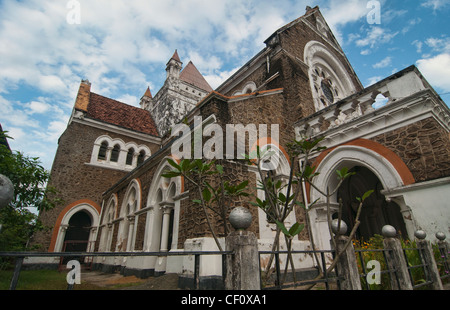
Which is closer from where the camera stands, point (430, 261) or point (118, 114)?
point (430, 261)

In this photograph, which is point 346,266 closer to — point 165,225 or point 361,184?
point 165,225

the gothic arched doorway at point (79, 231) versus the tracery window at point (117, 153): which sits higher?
the tracery window at point (117, 153)

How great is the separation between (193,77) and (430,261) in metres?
32.6

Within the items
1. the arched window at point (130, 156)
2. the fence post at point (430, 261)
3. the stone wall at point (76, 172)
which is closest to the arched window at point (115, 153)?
the arched window at point (130, 156)

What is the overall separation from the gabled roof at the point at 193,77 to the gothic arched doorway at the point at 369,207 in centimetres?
2582

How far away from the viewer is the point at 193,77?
33.2 meters

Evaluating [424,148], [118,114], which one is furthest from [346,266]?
[118,114]

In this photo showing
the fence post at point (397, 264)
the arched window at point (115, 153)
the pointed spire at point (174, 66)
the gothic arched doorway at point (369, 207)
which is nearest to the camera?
the fence post at point (397, 264)

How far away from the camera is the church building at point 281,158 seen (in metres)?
5.40

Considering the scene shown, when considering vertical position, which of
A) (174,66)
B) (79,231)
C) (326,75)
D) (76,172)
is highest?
(174,66)

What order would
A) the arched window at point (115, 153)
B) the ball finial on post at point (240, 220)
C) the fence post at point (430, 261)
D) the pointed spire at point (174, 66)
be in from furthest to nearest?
the pointed spire at point (174, 66) → the arched window at point (115, 153) → the fence post at point (430, 261) → the ball finial on post at point (240, 220)

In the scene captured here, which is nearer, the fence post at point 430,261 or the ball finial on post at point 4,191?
the ball finial on post at point 4,191

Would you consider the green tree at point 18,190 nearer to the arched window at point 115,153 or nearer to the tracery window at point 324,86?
the arched window at point 115,153

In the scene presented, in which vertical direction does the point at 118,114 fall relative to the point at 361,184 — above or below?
above
